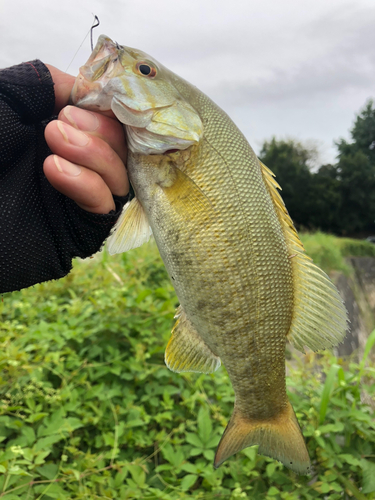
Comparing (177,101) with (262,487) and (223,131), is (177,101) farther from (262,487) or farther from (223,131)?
(262,487)

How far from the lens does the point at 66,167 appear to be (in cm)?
132

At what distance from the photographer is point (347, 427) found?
85.7 inches

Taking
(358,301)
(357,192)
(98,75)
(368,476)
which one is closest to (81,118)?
(98,75)

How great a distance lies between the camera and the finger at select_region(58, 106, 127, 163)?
1327 millimetres

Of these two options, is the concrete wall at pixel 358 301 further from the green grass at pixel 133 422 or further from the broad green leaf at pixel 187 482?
the broad green leaf at pixel 187 482

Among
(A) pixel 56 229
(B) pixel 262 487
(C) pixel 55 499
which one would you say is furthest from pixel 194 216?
(B) pixel 262 487

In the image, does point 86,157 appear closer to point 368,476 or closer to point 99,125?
point 99,125

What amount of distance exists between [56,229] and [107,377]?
4.41ft

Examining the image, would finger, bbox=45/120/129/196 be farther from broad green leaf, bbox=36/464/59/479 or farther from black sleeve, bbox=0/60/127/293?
broad green leaf, bbox=36/464/59/479

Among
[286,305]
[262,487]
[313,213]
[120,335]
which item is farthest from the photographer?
[313,213]

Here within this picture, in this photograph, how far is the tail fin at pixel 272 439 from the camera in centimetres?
149

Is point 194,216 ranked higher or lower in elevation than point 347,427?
higher

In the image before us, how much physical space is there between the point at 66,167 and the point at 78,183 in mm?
72

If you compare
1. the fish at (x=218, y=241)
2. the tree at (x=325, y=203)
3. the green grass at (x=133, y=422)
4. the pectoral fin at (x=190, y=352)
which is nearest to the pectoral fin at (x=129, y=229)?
the fish at (x=218, y=241)
